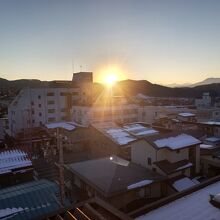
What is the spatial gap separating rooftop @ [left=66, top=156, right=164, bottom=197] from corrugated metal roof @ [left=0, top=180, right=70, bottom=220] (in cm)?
313

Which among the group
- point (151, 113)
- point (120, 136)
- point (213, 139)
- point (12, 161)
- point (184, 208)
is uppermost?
point (151, 113)

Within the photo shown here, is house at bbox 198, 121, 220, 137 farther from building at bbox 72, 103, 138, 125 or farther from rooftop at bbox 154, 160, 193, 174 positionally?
building at bbox 72, 103, 138, 125

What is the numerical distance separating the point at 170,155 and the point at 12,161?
11.6m

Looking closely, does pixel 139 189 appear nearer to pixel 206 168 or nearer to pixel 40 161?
pixel 206 168

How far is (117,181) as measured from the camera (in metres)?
14.6

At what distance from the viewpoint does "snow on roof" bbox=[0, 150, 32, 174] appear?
1545 centimetres

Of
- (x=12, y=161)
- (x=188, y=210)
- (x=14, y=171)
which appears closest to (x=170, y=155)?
(x=188, y=210)

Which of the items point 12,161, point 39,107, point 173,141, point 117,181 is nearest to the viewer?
point 117,181

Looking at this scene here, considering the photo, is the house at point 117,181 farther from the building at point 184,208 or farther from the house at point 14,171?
the building at point 184,208

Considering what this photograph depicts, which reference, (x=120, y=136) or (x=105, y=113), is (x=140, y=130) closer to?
(x=120, y=136)

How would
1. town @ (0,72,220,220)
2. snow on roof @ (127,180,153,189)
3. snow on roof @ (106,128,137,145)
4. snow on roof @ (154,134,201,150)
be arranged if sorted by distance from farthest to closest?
snow on roof @ (106,128,137,145) < snow on roof @ (154,134,201,150) < snow on roof @ (127,180,153,189) < town @ (0,72,220,220)

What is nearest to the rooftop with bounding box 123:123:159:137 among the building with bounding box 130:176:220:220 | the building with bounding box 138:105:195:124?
the building with bounding box 138:105:195:124

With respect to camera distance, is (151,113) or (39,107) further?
(151,113)

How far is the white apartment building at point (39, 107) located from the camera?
4275cm
